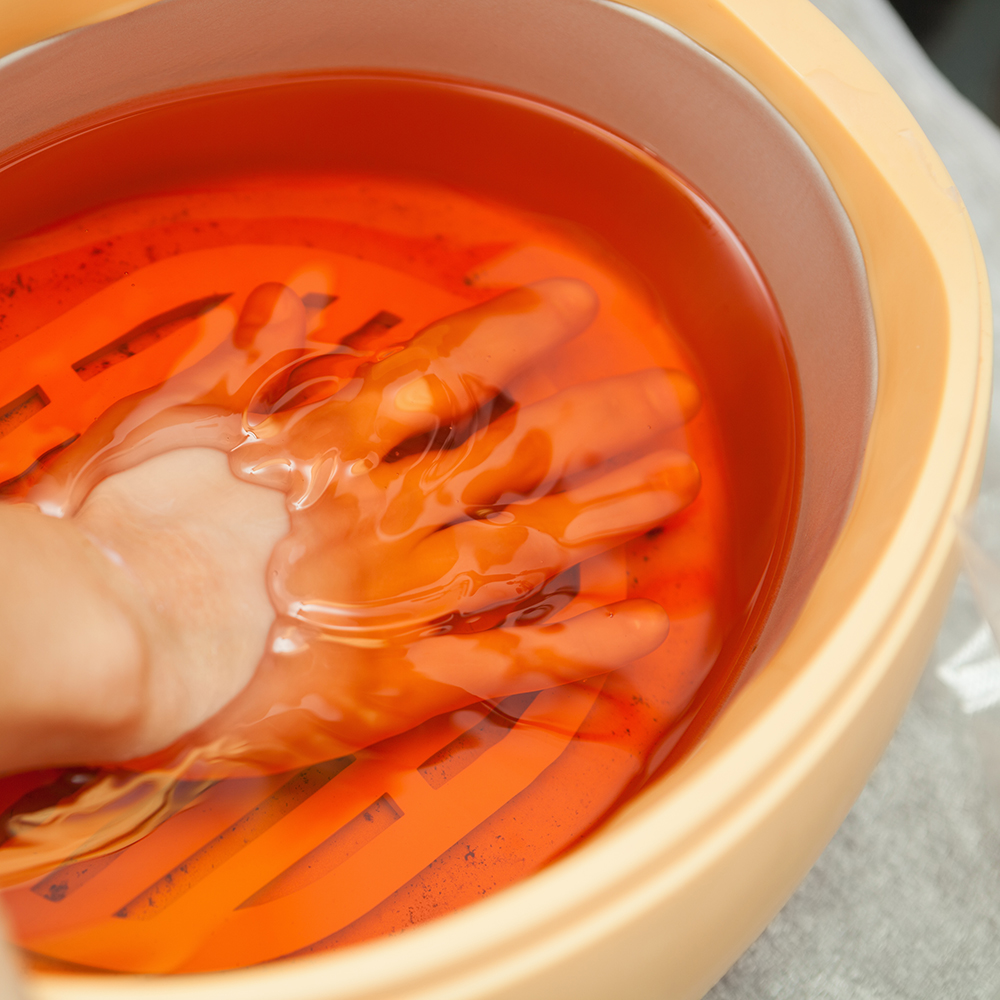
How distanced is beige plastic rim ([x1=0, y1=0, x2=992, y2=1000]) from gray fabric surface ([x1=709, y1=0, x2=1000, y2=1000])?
1.09 feet

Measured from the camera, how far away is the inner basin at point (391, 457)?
60 cm

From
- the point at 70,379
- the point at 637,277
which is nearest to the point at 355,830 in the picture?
the point at 70,379

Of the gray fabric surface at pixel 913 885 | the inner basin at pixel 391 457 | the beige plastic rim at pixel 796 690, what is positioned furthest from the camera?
the gray fabric surface at pixel 913 885

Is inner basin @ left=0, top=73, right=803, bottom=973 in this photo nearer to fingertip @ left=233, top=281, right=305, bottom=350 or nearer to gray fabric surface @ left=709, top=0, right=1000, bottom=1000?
fingertip @ left=233, top=281, right=305, bottom=350

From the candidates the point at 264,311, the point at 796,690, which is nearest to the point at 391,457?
the point at 264,311

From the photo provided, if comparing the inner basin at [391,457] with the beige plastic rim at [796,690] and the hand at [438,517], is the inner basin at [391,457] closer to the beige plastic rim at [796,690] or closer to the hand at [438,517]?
the hand at [438,517]

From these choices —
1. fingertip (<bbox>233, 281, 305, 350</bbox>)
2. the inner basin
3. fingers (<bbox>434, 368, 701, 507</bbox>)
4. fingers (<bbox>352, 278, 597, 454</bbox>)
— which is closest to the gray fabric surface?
the inner basin

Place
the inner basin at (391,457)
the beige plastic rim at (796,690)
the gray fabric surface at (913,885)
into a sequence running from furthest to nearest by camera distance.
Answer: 1. the gray fabric surface at (913,885)
2. the inner basin at (391,457)
3. the beige plastic rim at (796,690)

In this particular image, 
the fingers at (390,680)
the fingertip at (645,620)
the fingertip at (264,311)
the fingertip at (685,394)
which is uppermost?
the fingertip at (264,311)

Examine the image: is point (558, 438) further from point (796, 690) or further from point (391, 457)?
point (796, 690)

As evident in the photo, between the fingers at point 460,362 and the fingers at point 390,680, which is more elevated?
the fingers at point 460,362

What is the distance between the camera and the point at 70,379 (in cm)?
71

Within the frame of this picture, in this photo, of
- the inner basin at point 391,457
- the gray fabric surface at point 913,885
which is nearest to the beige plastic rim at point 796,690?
the inner basin at point 391,457

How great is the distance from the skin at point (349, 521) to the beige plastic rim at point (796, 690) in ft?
0.79
